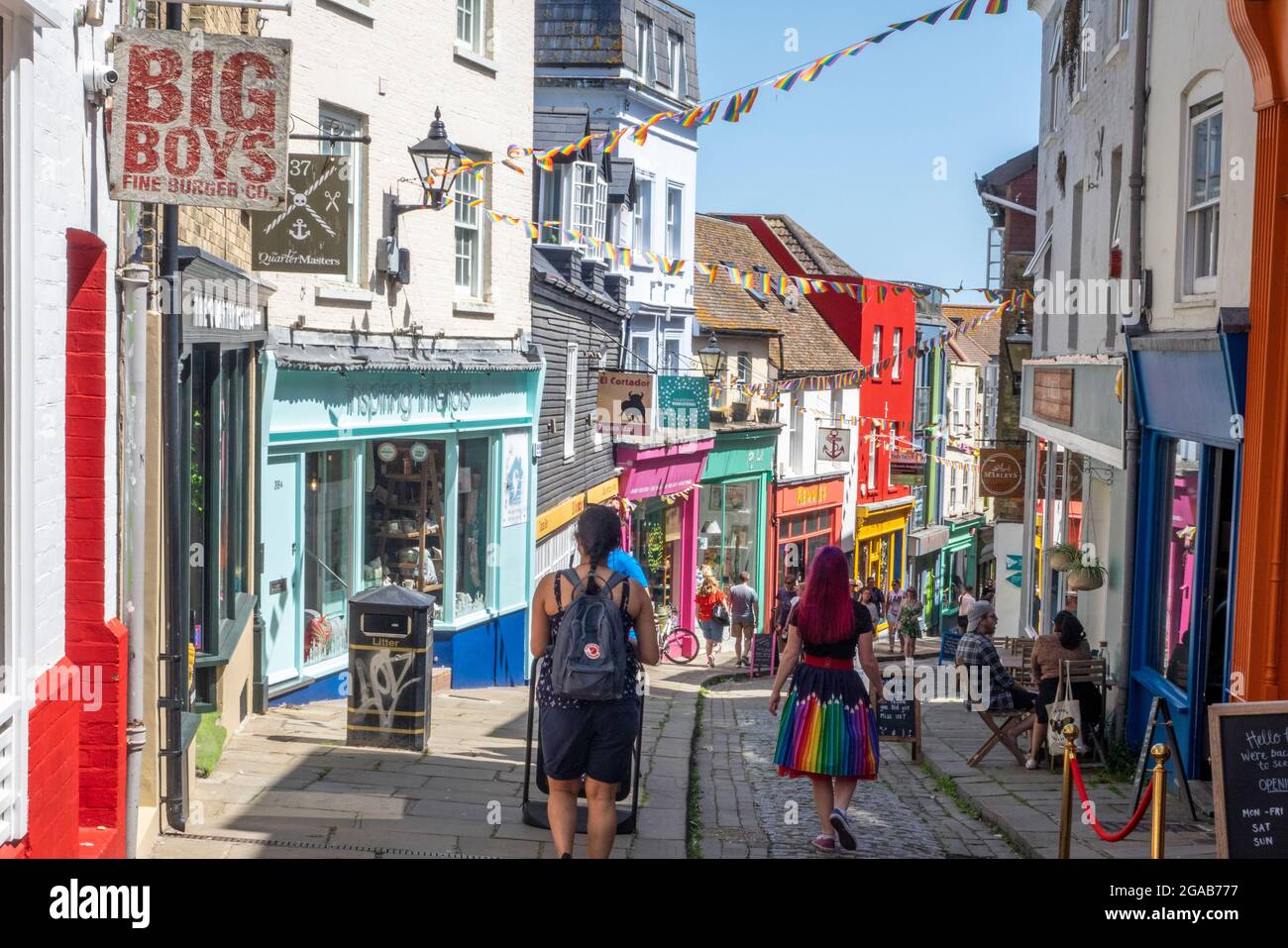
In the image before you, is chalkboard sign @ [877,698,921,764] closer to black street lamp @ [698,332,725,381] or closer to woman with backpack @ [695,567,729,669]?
woman with backpack @ [695,567,729,669]

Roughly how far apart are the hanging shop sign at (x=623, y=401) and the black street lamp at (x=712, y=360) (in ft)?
19.5

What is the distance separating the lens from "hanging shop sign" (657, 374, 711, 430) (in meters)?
24.4

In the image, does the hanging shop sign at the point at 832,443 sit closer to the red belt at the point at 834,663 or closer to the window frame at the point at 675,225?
the window frame at the point at 675,225

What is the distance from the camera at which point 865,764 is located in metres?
8.35

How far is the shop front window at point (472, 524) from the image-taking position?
16344 mm

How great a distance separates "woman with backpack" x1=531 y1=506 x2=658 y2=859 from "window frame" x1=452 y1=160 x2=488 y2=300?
32.5 feet

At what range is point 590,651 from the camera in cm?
636

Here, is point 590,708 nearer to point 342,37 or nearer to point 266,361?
point 266,361

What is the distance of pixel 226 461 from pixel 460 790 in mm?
3237

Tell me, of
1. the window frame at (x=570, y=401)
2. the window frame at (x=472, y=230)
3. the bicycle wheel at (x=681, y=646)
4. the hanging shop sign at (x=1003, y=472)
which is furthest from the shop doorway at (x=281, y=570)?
the bicycle wheel at (x=681, y=646)

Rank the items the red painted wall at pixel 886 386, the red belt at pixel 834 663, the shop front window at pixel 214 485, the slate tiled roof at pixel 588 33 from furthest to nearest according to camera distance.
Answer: the red painted wall at pixel 886 386
the slate tiled roof at pixel 588 33
the shop front window at pixel 214 485
the red belt at pixel 834 663

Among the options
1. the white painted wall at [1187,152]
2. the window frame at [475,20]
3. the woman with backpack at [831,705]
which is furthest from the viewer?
the window frame at [475,20]

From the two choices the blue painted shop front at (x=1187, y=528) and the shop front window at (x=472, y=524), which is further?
the shop front window at (x=472, y=524)
